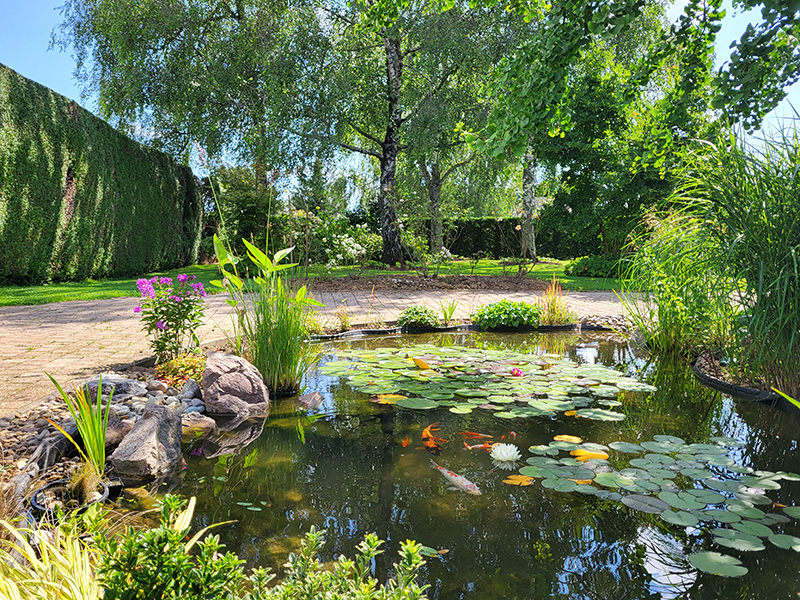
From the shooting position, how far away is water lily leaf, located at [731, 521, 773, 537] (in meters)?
1.79

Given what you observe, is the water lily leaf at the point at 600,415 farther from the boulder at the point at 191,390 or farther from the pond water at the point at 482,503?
the boulder at the point at 191,390

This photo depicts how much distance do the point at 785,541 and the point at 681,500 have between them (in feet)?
1.12

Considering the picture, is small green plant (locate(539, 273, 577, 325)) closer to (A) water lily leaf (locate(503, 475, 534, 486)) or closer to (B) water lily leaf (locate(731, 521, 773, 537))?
(A) water lily leaf (locate(503, 475, 534, 486))

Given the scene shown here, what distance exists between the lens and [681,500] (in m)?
2.02

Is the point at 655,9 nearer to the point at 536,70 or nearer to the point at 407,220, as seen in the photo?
the point at 407,220

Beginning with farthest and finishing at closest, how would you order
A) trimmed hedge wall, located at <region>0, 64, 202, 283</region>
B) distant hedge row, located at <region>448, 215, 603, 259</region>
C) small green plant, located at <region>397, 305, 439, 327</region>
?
distant hedge row, located at <region>448, 215, 603, 259</region> < trimmed hedge wall, located at <region>0, 64, 202, 283</region> < small green plant, located at <region>397, 305, 439, 327</region>

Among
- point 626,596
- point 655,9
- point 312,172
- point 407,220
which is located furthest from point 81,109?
point 655,9

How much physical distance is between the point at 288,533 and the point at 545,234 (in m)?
18.8

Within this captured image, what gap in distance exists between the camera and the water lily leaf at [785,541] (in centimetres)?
171

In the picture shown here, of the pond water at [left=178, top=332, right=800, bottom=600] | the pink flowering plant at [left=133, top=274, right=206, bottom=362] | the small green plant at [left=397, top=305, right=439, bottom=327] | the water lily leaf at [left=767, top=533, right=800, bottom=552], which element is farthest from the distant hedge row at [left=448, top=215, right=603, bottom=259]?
the water lily leaf at [left=767, top=533, right=800, bottom=552]

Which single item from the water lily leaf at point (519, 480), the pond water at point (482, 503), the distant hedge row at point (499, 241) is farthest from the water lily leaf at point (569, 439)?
the distant hedge row at point (499, 241)

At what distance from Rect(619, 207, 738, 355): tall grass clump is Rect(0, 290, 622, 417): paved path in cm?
242

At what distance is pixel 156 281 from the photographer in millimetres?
3859

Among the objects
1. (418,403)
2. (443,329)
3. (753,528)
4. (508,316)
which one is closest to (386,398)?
(418,403)
